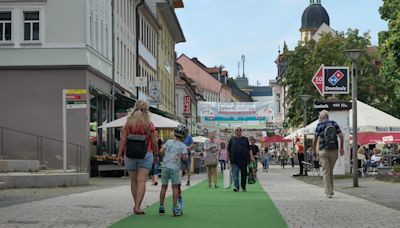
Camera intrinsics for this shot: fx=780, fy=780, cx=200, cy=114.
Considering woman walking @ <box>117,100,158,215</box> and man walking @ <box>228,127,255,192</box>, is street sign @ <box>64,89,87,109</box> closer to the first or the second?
man walking @ <box>228,127,255,192</box>

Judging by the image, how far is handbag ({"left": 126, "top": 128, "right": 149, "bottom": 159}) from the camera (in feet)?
40.6

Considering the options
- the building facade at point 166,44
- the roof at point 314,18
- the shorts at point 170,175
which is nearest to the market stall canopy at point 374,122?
the shorts at point 170,175

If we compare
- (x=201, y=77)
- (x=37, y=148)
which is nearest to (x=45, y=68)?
(x=37, y=148)

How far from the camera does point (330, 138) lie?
17328mm

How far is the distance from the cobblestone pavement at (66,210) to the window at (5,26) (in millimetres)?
15586

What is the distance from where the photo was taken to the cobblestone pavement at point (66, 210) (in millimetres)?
11219

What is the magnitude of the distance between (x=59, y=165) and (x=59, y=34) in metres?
5.42

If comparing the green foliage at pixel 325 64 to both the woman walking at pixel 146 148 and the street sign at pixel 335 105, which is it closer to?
the street sign at pixel 335 105

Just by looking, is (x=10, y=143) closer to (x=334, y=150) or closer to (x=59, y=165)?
(x=59, y=165)

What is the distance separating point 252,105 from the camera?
232ft

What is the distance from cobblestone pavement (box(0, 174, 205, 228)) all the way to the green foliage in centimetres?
4113

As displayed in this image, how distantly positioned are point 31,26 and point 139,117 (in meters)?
21.3

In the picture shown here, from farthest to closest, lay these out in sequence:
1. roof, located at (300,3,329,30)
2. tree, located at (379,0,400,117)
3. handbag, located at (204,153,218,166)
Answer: roof, located at (300,3,329,30) → tree, located at (379,0,400,117) → handbag, located at (204,153,218,166)

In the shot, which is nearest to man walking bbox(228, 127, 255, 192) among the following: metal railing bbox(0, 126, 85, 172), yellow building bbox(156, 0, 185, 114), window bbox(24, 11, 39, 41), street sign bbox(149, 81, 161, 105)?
metal railing bbox(0, 126, 85, 172)
